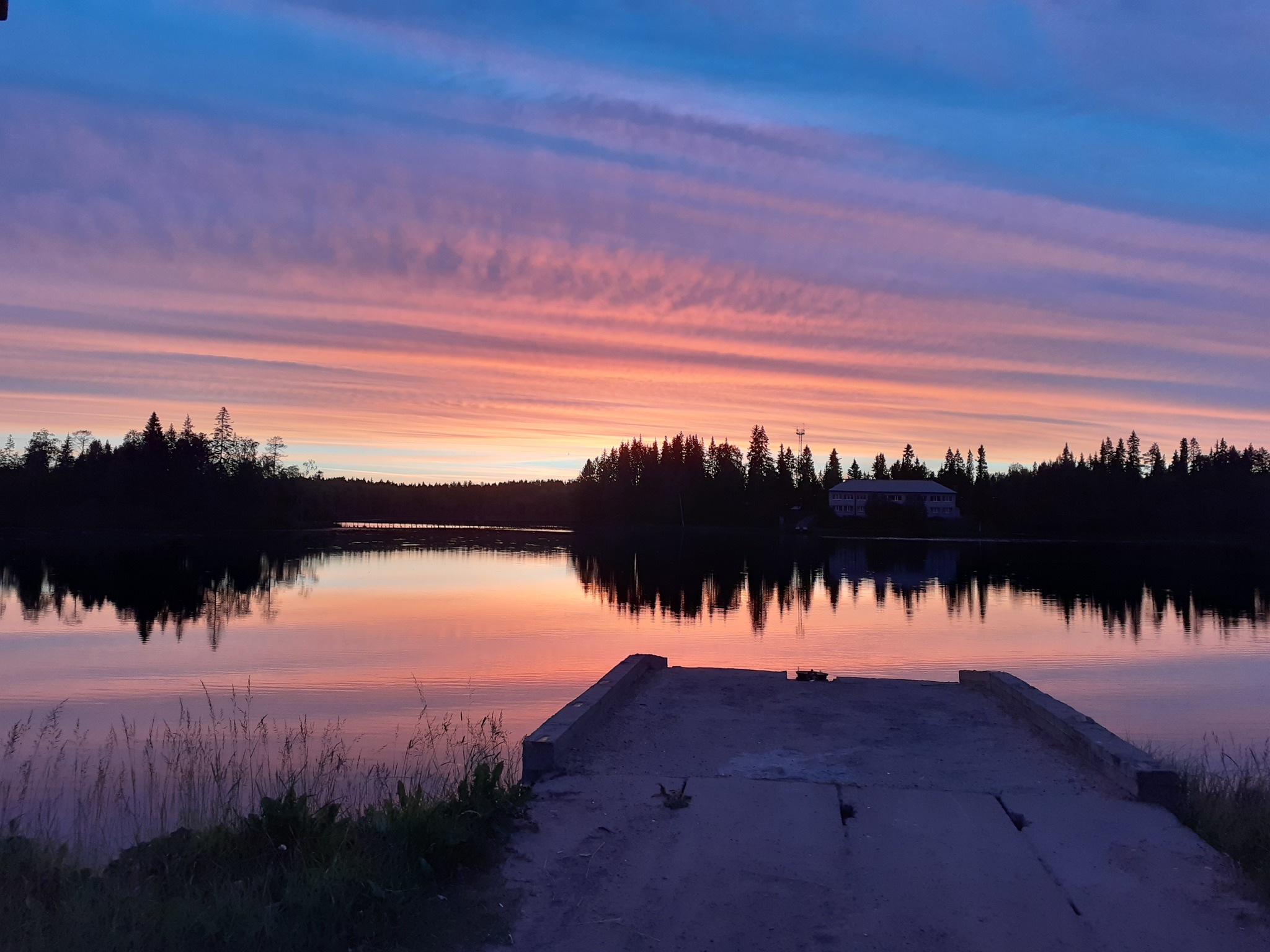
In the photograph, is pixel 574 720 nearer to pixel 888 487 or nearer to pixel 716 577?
pixel 716 577

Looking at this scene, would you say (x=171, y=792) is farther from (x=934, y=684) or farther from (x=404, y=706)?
(x=934, y=684)

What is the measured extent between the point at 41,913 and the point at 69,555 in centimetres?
5522

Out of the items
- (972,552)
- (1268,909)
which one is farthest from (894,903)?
(972,552)

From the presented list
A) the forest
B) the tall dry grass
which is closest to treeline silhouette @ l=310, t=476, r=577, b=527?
the forest

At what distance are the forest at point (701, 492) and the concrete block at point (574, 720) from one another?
253ft

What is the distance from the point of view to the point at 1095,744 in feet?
24.1

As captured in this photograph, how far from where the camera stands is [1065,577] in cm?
4372

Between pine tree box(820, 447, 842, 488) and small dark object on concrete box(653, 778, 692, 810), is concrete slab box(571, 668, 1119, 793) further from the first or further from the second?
pine tree box(820, 447, 842, 488)

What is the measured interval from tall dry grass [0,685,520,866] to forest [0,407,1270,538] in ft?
243

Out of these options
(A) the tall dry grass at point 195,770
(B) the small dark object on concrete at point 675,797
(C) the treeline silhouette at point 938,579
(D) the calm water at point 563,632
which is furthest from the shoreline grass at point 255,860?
(C) the treeline silhouette at point 938,579

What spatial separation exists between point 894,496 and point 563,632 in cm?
9220

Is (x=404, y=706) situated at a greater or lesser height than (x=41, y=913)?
lesser

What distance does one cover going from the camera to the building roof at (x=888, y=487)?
111375 mm

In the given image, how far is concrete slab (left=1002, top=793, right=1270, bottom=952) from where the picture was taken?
181 inches
